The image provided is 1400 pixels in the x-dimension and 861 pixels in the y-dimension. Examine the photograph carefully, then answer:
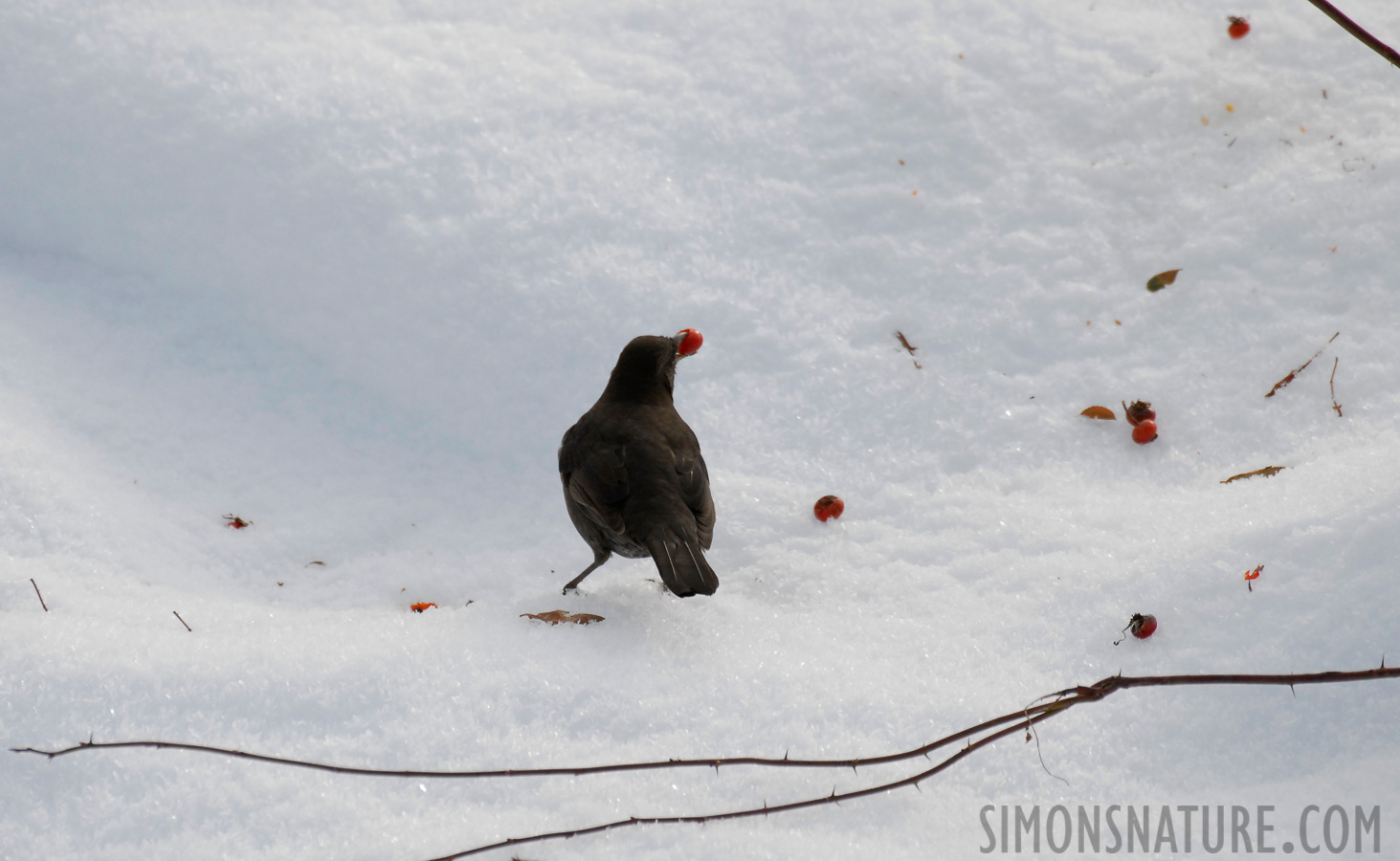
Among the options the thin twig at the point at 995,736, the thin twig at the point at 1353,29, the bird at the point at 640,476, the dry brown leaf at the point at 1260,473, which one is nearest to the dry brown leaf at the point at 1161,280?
the dry brown leaf at the point at 1260,473

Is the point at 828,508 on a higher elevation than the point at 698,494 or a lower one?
lower

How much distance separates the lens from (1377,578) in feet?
7.94

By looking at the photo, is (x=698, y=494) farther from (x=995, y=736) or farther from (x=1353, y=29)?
(x=1353, y=29)

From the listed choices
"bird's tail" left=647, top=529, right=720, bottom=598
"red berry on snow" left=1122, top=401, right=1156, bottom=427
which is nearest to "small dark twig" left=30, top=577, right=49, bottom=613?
"bird's tail" left=647, top=529, right=720, bottom=598

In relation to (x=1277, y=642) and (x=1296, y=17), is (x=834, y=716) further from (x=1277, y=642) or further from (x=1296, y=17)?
(x=1296, y=17)

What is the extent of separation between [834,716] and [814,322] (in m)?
1.82

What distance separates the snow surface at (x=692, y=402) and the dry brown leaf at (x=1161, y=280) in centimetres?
5

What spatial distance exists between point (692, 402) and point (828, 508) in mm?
713

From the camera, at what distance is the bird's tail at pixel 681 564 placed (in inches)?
105

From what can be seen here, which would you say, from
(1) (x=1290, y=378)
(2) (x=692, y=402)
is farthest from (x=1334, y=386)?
(2) (x=692, y=402)

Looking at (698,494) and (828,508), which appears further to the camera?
(828,508)

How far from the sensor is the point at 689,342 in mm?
3408

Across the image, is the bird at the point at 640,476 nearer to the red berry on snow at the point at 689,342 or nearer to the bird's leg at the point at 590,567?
the bird's leg at the point at 590,567

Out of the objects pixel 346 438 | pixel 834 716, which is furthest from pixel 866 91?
pixel 834 716
